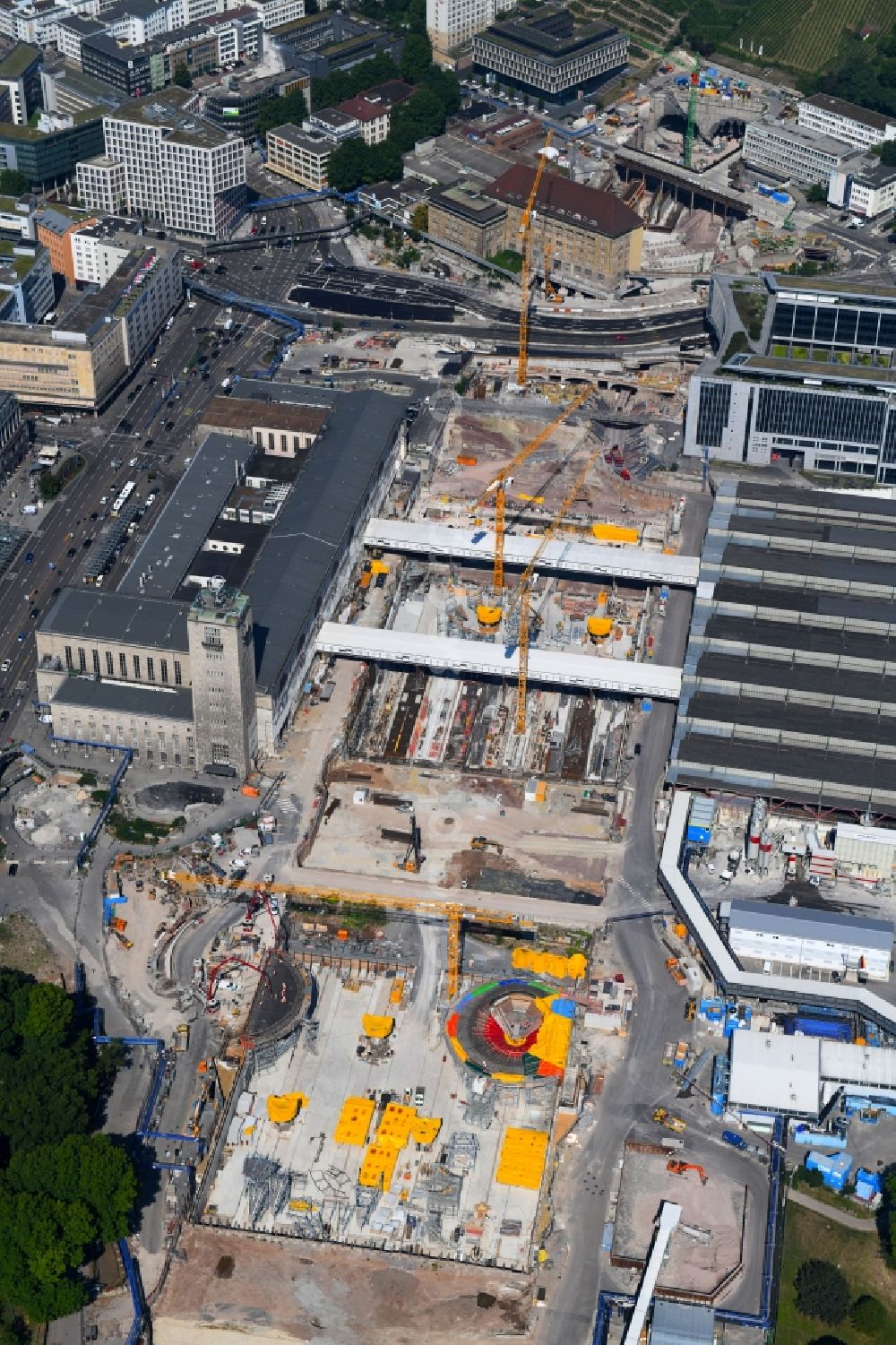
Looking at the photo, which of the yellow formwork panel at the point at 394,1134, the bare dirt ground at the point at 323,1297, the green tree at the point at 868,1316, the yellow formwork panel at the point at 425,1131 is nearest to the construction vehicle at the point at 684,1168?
the green tree at the point at 868,1316

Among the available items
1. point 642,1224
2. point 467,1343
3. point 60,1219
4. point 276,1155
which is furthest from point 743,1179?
point 60,1219

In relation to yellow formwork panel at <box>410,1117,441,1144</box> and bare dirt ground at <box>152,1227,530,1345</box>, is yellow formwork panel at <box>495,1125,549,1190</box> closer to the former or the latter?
yellow formwork panel at <box>410,1117,441,1144</box>

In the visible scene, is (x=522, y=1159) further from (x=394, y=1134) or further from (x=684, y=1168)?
(x=684, y=1168)

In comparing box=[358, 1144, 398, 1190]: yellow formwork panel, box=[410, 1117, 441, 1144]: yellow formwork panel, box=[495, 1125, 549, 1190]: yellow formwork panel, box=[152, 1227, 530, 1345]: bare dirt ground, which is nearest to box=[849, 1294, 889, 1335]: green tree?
box=[152, 1227, 530, 1345]: bare dirt ground

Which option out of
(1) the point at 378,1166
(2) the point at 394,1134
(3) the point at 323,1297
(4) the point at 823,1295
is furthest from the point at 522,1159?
(4) the point at 823,1295

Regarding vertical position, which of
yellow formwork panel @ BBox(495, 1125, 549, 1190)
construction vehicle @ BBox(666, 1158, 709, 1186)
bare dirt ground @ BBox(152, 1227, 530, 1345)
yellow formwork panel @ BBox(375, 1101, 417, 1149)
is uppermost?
yellow formwork panel @ BBox(375, 1101, 417, 1149)

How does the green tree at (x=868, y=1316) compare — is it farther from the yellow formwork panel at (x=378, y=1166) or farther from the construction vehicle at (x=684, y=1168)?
the yellow formwork panel at (x=378, y=1166)
